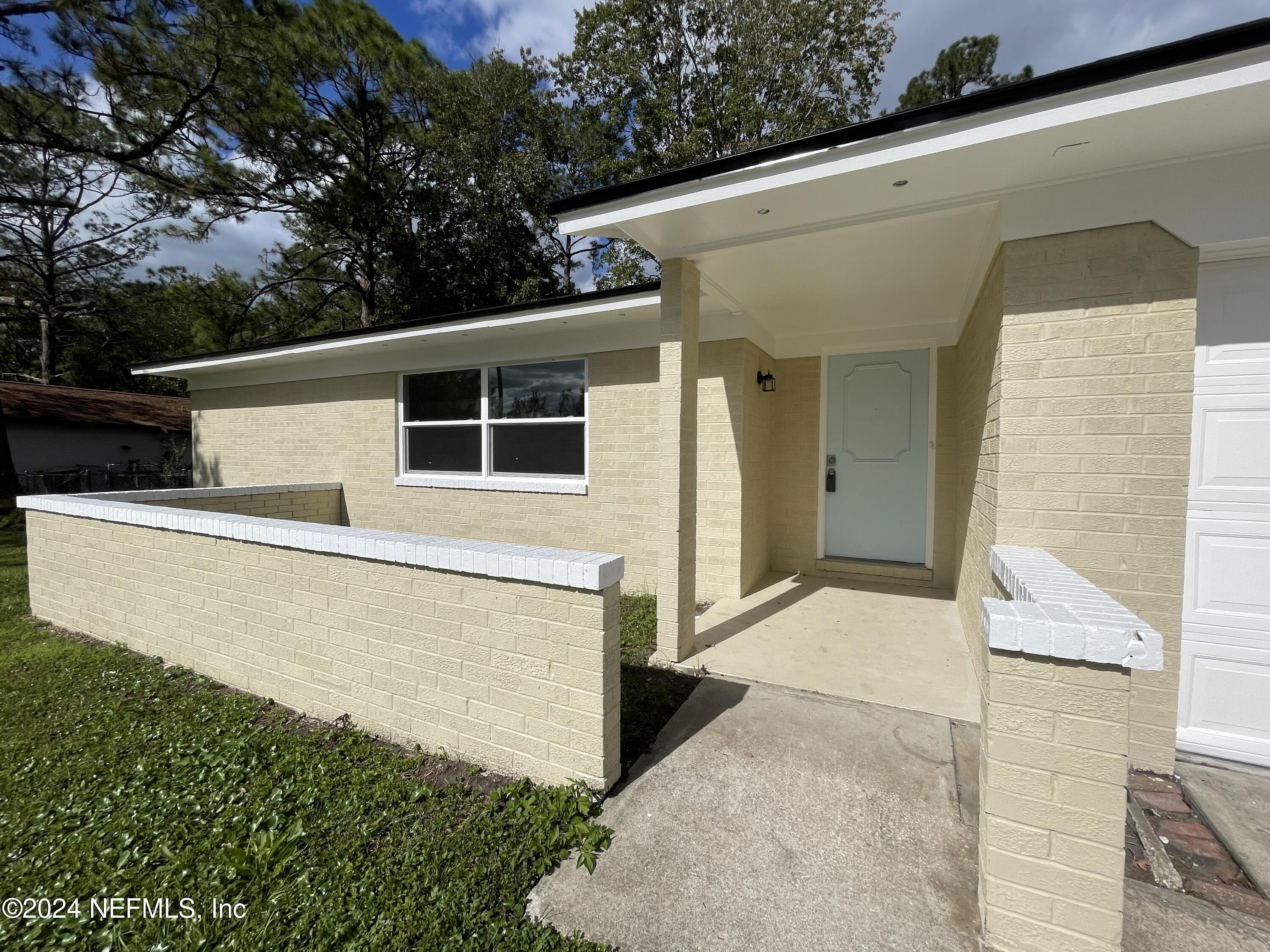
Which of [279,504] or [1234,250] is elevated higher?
[1234,250]

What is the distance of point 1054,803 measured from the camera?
4.66ft

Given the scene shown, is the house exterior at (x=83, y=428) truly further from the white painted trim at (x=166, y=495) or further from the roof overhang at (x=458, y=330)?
the white painted trim at (x=166, y=495)

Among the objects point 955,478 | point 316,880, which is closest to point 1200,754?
point 955,478

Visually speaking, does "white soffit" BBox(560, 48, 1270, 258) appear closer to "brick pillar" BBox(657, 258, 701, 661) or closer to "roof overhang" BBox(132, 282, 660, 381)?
"brick pillar" BBox(657, 258, 701, 661)

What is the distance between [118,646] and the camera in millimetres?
3973

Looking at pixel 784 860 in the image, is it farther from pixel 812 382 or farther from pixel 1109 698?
pixel 812 382

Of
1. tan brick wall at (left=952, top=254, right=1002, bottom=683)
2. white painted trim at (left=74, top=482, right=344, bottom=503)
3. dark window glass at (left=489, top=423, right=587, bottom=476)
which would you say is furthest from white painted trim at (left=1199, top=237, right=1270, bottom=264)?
white painted trim at (left=74, top=482, right=344, bottom=503)

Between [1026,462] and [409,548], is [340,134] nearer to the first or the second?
[409,548]

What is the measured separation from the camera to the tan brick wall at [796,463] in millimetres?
5656

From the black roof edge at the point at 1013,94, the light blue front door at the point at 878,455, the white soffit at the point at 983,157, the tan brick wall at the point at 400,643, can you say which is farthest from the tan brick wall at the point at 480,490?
the tan brick wall at the point at 400,643

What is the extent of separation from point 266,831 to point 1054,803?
276 centimetres

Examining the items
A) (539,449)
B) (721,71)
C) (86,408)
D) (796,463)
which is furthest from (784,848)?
(86,408)

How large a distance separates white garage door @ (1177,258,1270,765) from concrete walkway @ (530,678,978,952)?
46.3 inches

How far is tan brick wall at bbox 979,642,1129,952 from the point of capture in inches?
53.9
